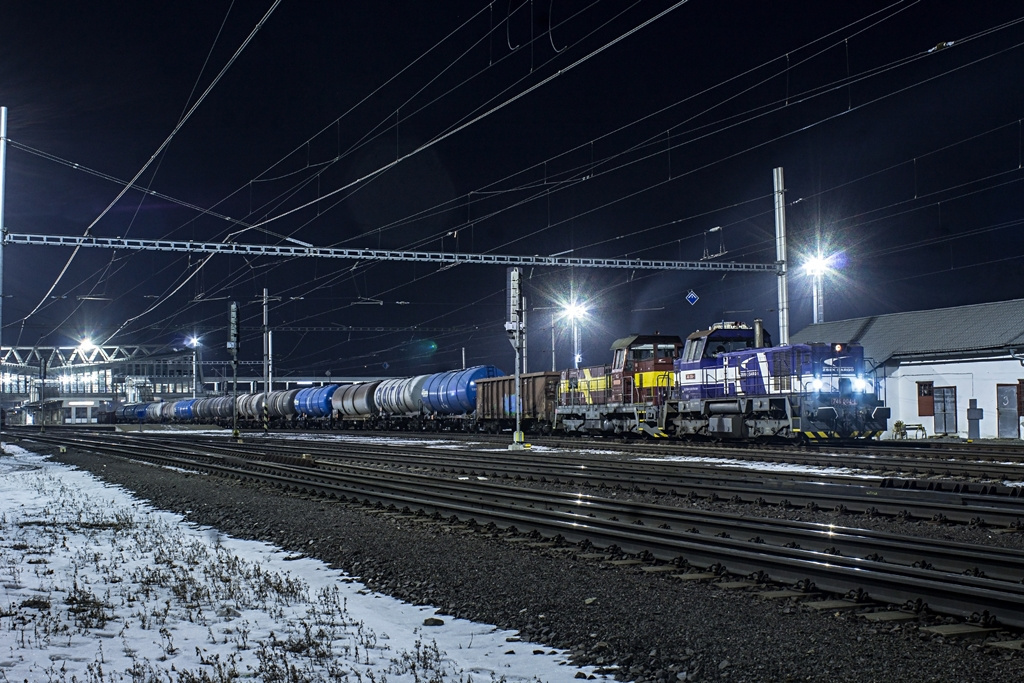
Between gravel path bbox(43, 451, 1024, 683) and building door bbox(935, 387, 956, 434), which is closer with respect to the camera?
gravel path bbox(43, 451, 1024, 683)

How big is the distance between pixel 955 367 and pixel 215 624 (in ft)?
107

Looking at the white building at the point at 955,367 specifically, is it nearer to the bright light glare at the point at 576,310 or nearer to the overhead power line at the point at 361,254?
the overhead power line at the point at 361,254

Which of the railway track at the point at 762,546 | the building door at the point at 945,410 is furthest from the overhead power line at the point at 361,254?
the railway track at the point at 762,546

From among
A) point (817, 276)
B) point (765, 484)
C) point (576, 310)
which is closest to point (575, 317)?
point (576, 310)

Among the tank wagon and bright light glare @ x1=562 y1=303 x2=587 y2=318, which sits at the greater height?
bright light glare @ x1=562 y1=303 x2=587 y2=318

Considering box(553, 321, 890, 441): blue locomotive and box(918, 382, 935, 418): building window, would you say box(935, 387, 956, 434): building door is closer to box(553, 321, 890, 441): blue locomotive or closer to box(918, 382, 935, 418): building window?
box(918, 382, 935, 418): building window

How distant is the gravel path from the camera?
5.56 meters

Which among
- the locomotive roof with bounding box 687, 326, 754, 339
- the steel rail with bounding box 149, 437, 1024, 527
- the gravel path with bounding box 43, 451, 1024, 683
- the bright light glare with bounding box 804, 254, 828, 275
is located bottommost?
the gravel path with bounding box 43, 451, 1024, 683

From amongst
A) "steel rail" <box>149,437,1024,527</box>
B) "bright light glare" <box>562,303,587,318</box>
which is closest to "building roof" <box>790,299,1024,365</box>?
"bright light glare" <box>562,303,587,318</box>

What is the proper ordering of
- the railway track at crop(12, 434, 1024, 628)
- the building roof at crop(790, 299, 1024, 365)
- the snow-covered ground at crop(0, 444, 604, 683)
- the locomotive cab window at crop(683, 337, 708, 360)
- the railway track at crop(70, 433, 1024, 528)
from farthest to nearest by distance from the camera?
the building roof at crop(790, 299, 1024, 365)
the locomotive cab window at crop(683, 337, 708, 360)
the railway track at crop(70, 433, 1024, 528)
the railway track at crop(12, 434, 1024, 628)
the snow-covered ground at crop(0, 444, 604, 683)

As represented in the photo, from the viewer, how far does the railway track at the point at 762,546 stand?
22.1ft

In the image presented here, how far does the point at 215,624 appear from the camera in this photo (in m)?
7.29

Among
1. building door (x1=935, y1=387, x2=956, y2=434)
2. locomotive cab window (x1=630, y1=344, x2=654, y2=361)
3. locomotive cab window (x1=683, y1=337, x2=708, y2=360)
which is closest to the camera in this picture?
locomotive cab window (x1=683, y1=337, x2=708, y2=360)

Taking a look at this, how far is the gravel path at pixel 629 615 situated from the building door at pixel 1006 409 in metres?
27.2
